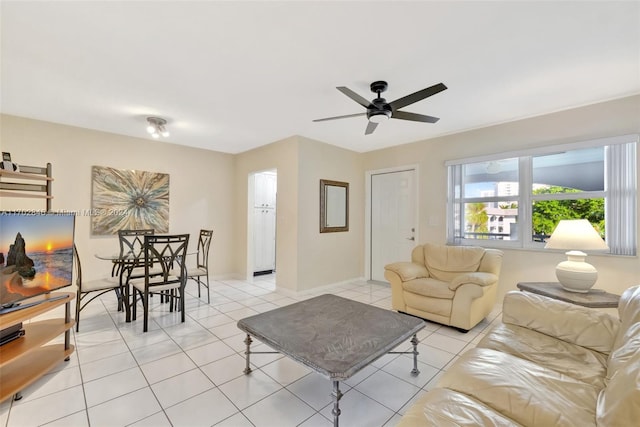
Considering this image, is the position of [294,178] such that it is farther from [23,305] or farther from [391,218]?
[23,305]

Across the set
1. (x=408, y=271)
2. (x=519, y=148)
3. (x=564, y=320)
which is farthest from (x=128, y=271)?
(x=519, y=148)

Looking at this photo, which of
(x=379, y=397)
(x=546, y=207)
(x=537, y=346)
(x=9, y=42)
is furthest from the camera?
(x=546, y=207)

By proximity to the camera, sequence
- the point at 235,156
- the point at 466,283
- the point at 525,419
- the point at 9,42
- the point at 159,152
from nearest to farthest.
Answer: the point at 525,419, the point at 9,42, the point at 466,283, the point at 159,152, the point at 235,156

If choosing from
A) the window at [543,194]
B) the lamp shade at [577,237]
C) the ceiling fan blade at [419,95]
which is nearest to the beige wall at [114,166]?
the ceiling fan blade at [419,95]

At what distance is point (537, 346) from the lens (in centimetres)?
167

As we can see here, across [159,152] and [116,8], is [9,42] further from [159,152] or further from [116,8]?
[159,152]

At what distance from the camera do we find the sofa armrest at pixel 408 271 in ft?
10.7

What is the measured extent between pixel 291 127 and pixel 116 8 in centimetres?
231

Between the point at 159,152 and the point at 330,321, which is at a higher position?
the point at 159,152

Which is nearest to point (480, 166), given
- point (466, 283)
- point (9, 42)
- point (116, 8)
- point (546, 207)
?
point (546, 207)

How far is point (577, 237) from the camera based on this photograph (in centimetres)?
253

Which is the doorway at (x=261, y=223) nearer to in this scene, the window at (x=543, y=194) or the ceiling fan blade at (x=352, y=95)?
the ceiling fan blade at (x=352, y=95)

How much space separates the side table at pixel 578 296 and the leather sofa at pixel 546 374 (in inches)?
26.9

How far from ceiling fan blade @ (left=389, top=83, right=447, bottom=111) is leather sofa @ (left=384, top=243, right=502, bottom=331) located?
5.99ft
